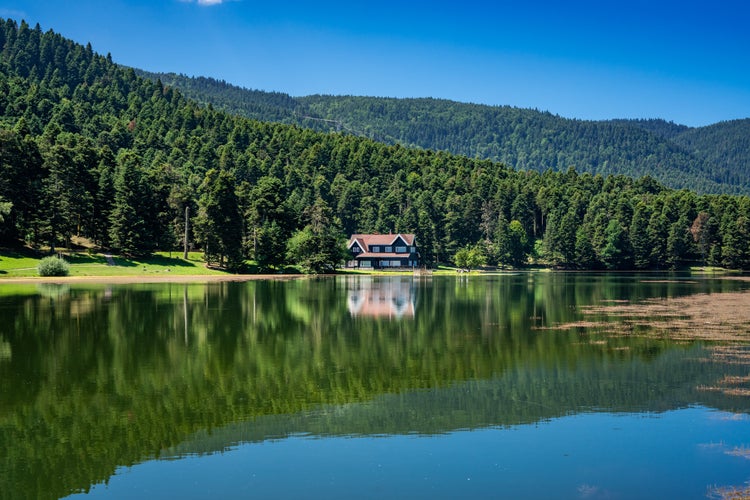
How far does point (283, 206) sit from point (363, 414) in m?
101

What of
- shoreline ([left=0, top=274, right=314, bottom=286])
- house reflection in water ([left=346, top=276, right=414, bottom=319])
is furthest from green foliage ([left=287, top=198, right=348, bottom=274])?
house reflection in water ([left=346, top=276, right=414, bottom=319])

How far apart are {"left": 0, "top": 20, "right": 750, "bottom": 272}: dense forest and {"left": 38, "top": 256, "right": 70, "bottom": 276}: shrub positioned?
26.5 feet

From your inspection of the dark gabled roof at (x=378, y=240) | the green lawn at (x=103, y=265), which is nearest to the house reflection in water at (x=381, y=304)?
the green lawn at (x=103, y=265)

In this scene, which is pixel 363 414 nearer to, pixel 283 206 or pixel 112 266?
pixel 112 266

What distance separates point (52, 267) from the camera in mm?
80812

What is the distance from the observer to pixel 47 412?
1930 cm

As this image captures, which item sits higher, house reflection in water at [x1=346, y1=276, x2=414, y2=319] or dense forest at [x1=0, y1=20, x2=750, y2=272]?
dense forest at [x1=0, y1=20, x2=750, y2=272]

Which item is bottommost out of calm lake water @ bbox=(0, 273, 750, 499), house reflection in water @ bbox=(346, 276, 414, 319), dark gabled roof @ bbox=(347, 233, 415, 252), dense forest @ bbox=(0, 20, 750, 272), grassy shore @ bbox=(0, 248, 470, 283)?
house reflection in water @ bbox=(346, 276, 414, 319)

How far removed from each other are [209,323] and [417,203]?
133973 mm

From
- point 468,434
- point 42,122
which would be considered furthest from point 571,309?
point 42,122

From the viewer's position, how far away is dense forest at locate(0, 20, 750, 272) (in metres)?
98.1

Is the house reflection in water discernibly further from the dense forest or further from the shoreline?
the dense forest

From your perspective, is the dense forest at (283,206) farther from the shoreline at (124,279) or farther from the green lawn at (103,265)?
the shoreline at (124,279)

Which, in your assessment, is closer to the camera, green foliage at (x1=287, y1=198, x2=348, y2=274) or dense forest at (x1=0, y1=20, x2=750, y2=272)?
dense forest at (x1=0, y1=20, x2=750, y2=272)
